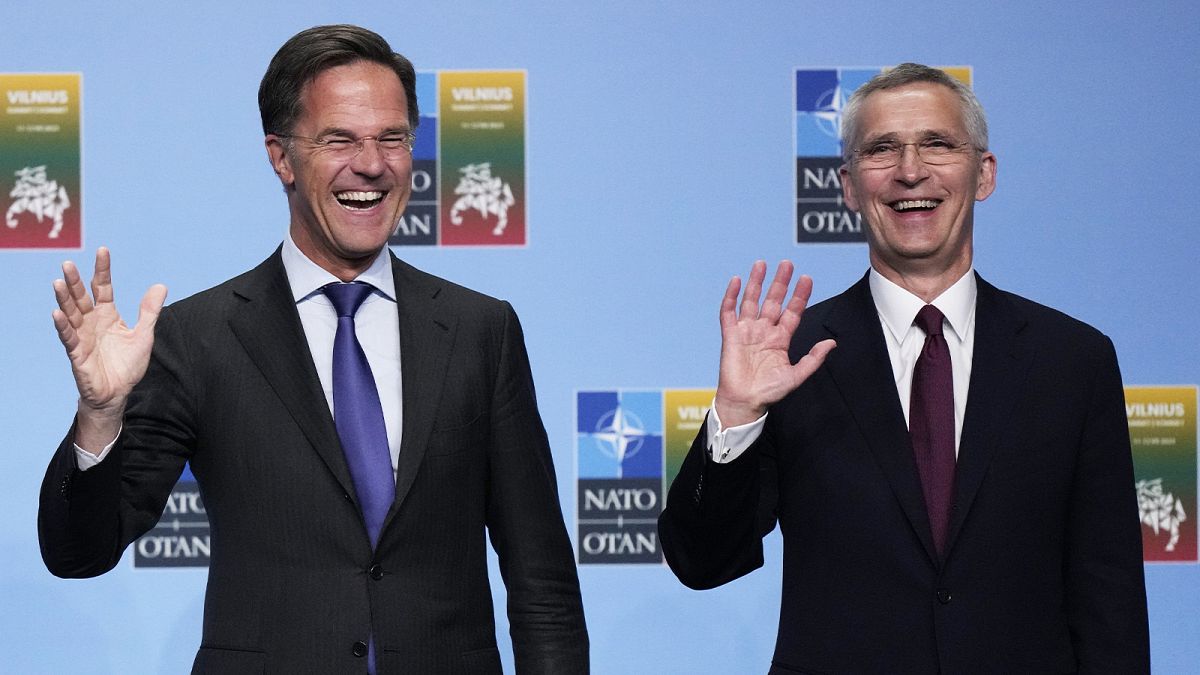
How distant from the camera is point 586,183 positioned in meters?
3.17

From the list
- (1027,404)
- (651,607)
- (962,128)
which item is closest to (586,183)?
(651,607)

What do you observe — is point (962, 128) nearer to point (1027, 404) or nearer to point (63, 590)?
point (1027, 404)

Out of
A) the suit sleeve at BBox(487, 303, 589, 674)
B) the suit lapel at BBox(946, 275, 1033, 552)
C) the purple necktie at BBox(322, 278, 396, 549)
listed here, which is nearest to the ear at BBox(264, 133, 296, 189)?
the purple necktie at BBox(322, 278, 396, 549)

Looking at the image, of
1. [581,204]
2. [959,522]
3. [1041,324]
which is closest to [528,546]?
[959,522]

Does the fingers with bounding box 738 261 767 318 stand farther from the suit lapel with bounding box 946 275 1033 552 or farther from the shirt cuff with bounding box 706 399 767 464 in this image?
the suit lapel with bounding box 946 275 1033 552

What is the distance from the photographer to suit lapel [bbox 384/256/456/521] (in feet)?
6.03

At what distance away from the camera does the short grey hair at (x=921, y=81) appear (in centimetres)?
208

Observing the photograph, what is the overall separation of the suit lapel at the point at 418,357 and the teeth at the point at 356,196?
0.11 metres

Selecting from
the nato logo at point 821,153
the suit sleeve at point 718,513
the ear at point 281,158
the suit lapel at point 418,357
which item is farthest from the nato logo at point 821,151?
the ear at point 281,158

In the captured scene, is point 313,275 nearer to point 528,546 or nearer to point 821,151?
point 528,546

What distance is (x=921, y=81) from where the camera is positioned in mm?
2074

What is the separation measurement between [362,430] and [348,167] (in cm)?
37

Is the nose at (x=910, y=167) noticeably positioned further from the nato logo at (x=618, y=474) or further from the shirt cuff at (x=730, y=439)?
the nato logo at (x=618, y=474)

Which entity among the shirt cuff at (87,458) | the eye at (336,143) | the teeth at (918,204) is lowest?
the shirt cuff at (87,458)
